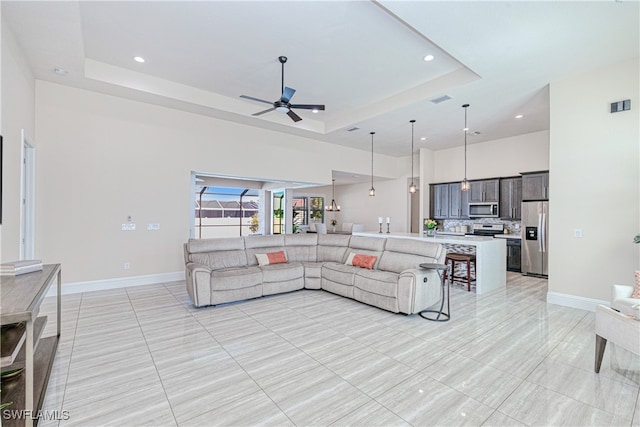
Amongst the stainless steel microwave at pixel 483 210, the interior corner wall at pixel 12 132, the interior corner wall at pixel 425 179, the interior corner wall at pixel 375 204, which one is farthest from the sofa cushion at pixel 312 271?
the stainless steel microwave at pixel 483 210

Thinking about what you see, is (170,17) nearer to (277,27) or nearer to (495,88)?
(277,27)

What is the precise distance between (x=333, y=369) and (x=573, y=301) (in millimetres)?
4031

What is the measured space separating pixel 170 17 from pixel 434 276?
469 centimetres

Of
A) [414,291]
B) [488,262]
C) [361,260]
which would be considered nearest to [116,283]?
[361,260]

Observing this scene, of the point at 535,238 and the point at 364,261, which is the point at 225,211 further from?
the point at 535,238

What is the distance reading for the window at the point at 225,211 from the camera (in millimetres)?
11570

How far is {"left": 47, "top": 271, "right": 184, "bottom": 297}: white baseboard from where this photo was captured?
4859 mm

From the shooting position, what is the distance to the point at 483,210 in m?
7.84

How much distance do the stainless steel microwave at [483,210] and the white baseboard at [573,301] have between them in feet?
11.1

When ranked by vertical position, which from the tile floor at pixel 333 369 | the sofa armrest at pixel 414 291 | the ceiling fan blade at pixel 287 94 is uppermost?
the ceiling fan blade at pixel 287 94

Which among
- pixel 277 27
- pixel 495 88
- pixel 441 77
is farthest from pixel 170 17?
pixel 495 88

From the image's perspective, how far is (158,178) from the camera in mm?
5676

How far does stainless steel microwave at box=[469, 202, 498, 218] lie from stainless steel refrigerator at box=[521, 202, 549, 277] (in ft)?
2.71

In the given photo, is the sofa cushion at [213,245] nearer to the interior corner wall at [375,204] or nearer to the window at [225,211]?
the interior corner wall at [375,204]
